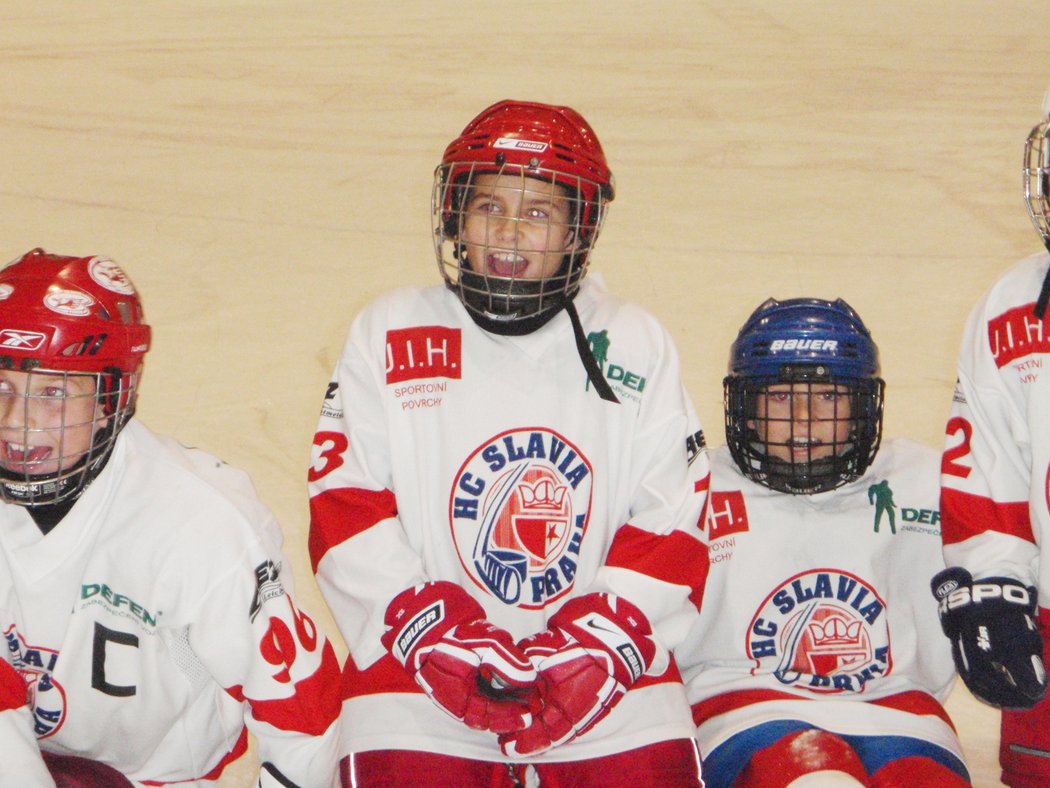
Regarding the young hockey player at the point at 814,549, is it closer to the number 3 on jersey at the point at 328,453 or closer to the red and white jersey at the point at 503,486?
the red and white jersey at the point at 503,486

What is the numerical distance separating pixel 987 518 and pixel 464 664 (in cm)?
95

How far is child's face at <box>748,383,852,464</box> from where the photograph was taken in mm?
2654

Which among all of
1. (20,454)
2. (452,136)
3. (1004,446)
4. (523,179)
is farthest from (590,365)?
(452,136)

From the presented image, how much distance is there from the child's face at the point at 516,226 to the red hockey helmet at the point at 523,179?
2cm

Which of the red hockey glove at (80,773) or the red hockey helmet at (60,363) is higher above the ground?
the red hockey helmet at (60,363)

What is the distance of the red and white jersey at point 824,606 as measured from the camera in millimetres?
2605

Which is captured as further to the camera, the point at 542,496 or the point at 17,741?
the point at 542,496

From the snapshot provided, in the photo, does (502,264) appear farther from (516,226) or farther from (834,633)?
(834,633)

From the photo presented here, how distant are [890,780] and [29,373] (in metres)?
1.52

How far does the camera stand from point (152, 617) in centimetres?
235

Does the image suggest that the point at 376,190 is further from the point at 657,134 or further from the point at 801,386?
the point at 801,386

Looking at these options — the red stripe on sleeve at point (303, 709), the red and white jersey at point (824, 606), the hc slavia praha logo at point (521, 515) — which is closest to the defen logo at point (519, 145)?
the hc slavia praha logo at point (521, 515)

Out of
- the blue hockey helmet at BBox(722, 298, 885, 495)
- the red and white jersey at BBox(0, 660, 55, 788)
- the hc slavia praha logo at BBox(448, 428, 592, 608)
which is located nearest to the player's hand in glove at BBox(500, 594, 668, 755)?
the hc slavia praha logo at BBox(448, 428, 592, 608)

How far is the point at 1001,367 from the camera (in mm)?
2568
